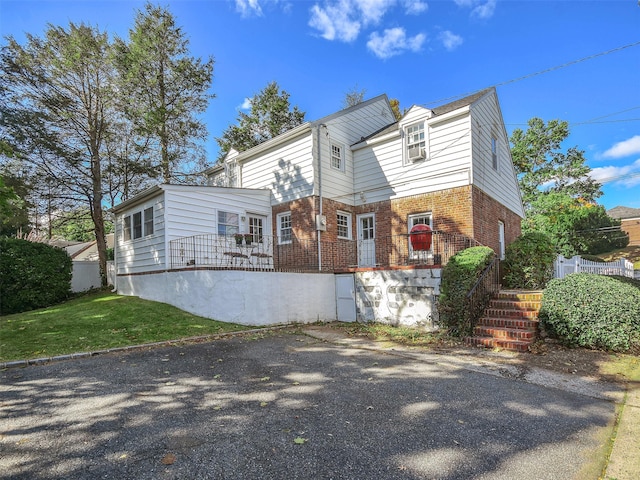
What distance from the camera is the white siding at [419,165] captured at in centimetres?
1125

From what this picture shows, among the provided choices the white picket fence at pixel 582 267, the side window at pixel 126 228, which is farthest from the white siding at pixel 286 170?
the white picket fence at pixel 582 267

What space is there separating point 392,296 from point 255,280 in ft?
13.3

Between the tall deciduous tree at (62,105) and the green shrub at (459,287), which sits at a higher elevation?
the tall deciduous tree at (62,105)

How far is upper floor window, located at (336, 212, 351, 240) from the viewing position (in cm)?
1345

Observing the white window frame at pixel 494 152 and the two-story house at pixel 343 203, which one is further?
the white window frame at pixel 494 152

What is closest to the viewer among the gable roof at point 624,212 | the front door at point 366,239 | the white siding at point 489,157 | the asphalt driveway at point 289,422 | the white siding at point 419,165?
the asphalt driveway at point 289,422

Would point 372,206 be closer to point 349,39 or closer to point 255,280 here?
point 255,280

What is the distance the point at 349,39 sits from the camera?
14469 mm

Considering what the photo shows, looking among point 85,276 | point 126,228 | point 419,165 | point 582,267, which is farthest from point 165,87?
point 582,267

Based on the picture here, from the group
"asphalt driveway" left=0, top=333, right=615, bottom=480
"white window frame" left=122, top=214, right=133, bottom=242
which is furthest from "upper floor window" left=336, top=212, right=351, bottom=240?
"white window frame" left=122, top=214, right=133, bottom=242

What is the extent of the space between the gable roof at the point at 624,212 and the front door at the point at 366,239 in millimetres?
39125

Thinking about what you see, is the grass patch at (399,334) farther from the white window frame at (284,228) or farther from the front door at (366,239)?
the white window frame at (284,228)

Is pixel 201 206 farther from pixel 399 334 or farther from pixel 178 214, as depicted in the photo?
pixel 399 334

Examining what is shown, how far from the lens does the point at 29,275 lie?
39.6ft
